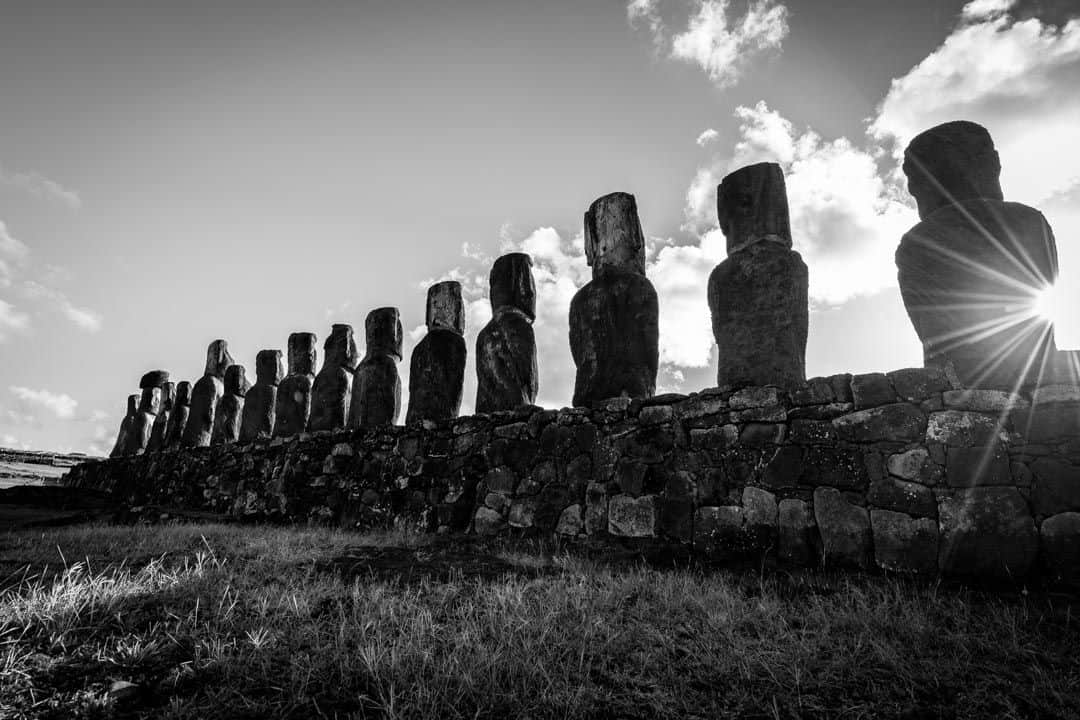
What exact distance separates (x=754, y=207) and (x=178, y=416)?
15906 mm

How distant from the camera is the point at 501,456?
6.21 metres

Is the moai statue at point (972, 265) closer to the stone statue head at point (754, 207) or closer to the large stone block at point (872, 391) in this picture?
the large stone block at point (872, 391)

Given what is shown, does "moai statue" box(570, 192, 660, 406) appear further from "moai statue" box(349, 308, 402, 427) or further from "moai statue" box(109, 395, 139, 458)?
"moai statue" box(109, 395, 139, 458)

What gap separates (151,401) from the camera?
1631 cm

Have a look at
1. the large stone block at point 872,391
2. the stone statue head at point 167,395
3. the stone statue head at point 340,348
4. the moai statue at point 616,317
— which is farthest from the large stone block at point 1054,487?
the stone statue head at point 167,395

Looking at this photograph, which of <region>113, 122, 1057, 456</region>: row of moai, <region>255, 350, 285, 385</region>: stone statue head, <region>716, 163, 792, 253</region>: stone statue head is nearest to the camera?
<region>113, 122, 1057, 456</region>: row of moai

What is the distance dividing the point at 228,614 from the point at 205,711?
92 cm

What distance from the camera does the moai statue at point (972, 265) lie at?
3748mm

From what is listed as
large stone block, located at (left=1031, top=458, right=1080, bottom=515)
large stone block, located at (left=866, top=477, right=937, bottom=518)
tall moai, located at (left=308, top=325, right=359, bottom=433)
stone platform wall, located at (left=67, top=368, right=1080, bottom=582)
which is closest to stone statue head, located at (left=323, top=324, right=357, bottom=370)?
tall moai, located at (left=308, top=325, right=359, bottom=433)

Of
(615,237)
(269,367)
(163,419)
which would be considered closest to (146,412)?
(163,419)

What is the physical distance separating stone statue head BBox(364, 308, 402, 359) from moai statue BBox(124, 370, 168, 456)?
1149 centimetres

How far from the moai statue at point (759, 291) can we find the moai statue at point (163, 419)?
16052 mm

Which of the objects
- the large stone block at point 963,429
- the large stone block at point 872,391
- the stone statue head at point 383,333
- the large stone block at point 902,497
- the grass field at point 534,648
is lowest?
the grass field at point 534,648

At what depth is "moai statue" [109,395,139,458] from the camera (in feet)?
52.9
